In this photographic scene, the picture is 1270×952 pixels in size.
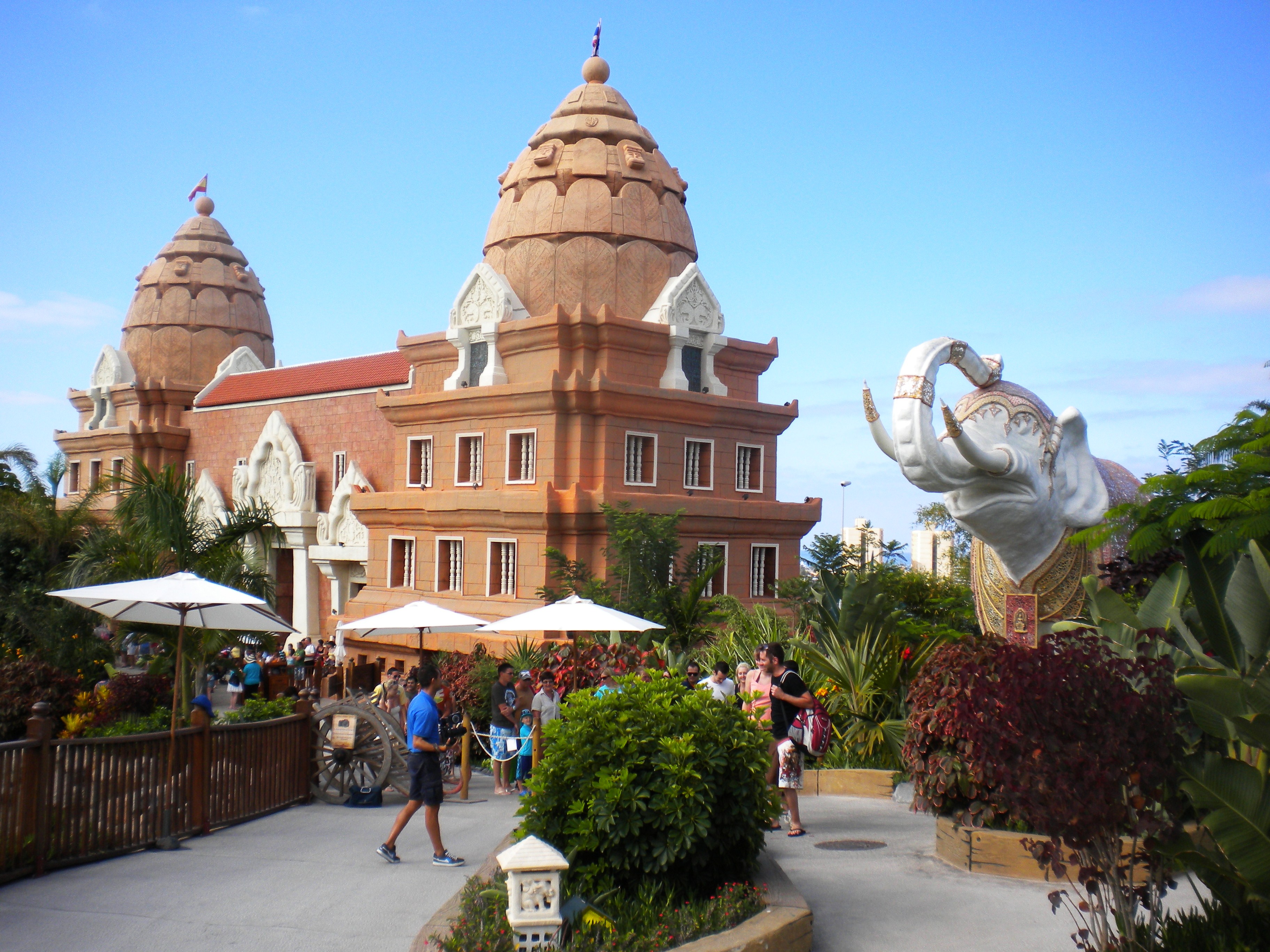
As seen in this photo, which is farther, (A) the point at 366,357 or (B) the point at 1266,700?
(A) the point at 366,357

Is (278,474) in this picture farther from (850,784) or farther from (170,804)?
(850,784)

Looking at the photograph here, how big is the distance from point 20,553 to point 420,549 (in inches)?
304

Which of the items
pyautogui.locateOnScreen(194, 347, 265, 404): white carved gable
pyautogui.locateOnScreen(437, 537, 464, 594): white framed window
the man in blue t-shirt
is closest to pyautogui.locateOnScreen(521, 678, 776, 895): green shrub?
the man in blue t-shirt

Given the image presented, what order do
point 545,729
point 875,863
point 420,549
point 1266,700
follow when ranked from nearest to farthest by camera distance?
point 1266,700 → point 545,729 → point 875,863 → point 420,549

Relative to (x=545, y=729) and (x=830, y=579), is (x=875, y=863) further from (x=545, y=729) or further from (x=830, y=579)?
(x=830, y=579)

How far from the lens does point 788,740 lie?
8875mm

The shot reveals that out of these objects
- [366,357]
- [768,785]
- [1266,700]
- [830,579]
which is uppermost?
[366,357]

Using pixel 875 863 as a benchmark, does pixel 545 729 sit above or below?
above

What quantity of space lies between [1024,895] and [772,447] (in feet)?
57.5

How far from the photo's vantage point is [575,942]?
578 cm

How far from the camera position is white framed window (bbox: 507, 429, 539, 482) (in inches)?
853

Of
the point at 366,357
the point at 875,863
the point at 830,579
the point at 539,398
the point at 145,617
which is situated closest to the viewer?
the point at 875,863

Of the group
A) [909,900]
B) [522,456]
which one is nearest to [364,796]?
[909,900]

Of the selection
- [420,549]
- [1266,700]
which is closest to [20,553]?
[420,549]
